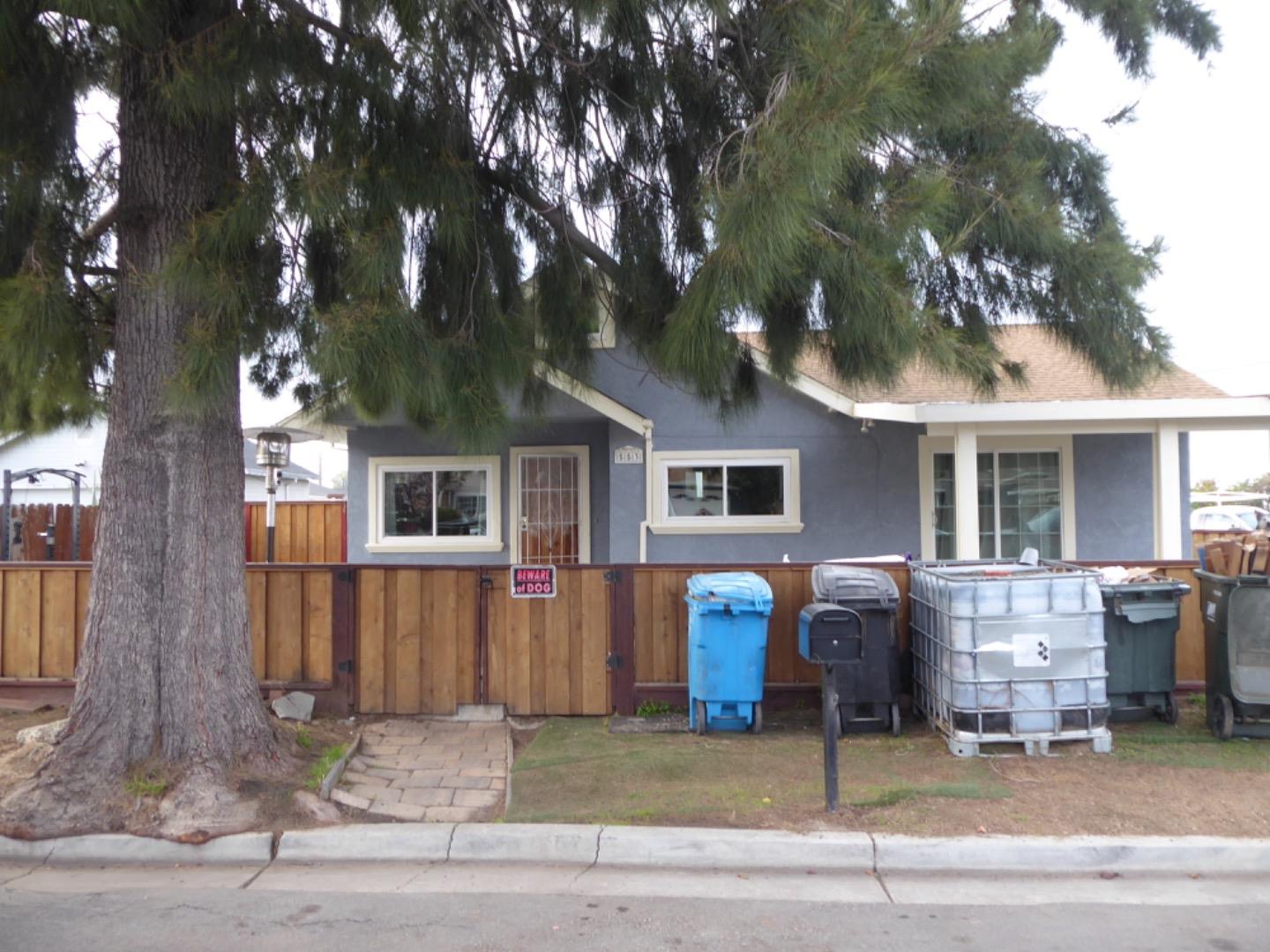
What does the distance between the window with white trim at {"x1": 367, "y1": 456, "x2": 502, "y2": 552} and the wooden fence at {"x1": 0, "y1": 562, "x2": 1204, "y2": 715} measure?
14.3ft

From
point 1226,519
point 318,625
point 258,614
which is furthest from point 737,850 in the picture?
point 1226,519

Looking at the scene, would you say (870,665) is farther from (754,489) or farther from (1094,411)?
(1094,411)

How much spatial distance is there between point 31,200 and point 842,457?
8518 millimetres

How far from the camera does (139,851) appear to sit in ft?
17.8

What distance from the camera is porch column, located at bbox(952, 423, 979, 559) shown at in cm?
1071

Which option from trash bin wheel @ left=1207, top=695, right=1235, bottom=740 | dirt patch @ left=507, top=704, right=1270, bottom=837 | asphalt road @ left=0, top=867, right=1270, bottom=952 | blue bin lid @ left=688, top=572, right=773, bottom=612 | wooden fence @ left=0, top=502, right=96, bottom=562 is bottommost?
asphalt road @ left=0, top=867, right=1270, bottom=952

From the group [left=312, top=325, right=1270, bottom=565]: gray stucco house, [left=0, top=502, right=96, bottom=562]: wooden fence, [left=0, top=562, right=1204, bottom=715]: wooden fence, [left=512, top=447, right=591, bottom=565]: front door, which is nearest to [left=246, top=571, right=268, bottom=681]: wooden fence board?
[left=0, top=562, right=1204, bottom=715]: wooden fence

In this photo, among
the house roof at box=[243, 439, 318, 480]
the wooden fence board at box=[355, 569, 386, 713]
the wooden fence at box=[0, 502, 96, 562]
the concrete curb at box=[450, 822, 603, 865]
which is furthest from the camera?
the house roof at box=[243, 439, 318, 480]

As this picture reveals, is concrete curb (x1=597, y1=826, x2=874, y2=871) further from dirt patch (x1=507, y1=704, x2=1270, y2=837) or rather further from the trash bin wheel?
the trash bin wheel

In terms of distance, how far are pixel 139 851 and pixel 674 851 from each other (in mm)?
2970

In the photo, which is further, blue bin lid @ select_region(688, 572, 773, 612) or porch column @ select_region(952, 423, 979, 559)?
porch column @ select_region(952, 423, 979, 559)

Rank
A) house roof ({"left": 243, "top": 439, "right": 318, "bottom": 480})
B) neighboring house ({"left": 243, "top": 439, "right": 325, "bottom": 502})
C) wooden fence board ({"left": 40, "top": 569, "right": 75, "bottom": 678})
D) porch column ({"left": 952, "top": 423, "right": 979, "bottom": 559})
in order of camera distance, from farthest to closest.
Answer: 1. house roof ({"left": 243, "top": 439, "right": 318, "bottom": 480})
2. neighboring house ({"left": 243, "top": 439, "right": 325, "bottom": 502})
3. porch column ({"left": 952, "top": 423, "right": 979, "bottom": 559})
4. wooden fence board ({"left": 40, "top": 569, "right": 75, "bottom": 678})

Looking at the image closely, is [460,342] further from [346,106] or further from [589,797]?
[589,797]

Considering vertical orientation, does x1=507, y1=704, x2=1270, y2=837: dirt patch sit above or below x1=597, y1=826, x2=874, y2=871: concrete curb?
above
